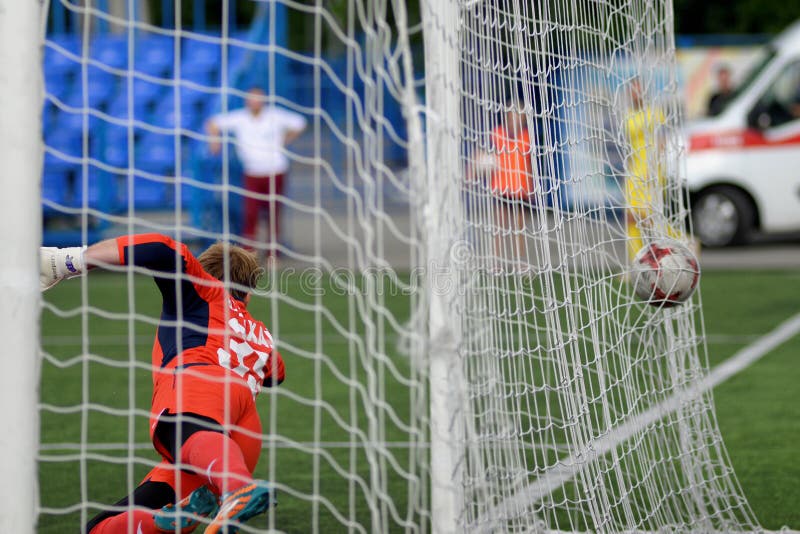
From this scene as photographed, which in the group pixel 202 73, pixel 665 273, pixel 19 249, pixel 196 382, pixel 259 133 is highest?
pixel 202 73

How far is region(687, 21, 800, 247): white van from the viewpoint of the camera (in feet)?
43.9

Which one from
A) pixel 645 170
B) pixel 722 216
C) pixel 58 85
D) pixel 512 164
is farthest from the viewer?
pixel 58 85

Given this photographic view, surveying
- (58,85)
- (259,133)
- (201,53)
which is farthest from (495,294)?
(201,53)

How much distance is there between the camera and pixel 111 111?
15000 millimetres

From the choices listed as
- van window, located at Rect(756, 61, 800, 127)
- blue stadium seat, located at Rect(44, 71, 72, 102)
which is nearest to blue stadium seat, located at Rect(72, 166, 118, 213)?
blue stadium seat, located at Rect(44, 71, 72, 102)

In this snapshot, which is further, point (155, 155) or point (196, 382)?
point (155, 155)

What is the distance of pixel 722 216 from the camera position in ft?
45.6

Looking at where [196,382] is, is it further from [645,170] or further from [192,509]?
[645,170]

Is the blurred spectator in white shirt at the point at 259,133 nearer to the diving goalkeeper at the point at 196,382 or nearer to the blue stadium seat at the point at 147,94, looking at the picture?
the blue stadium seat at the point at 147,94

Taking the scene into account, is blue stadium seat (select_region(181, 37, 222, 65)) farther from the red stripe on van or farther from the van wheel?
the van wheel

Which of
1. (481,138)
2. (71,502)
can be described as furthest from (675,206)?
(71,502)

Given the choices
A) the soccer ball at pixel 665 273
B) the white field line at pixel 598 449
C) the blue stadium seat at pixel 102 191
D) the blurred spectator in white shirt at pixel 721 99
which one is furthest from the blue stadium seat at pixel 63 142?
the soccer ball at pixel 665 273

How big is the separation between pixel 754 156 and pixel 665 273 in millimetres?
9842

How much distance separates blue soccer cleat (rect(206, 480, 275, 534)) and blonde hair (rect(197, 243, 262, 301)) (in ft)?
2.93
